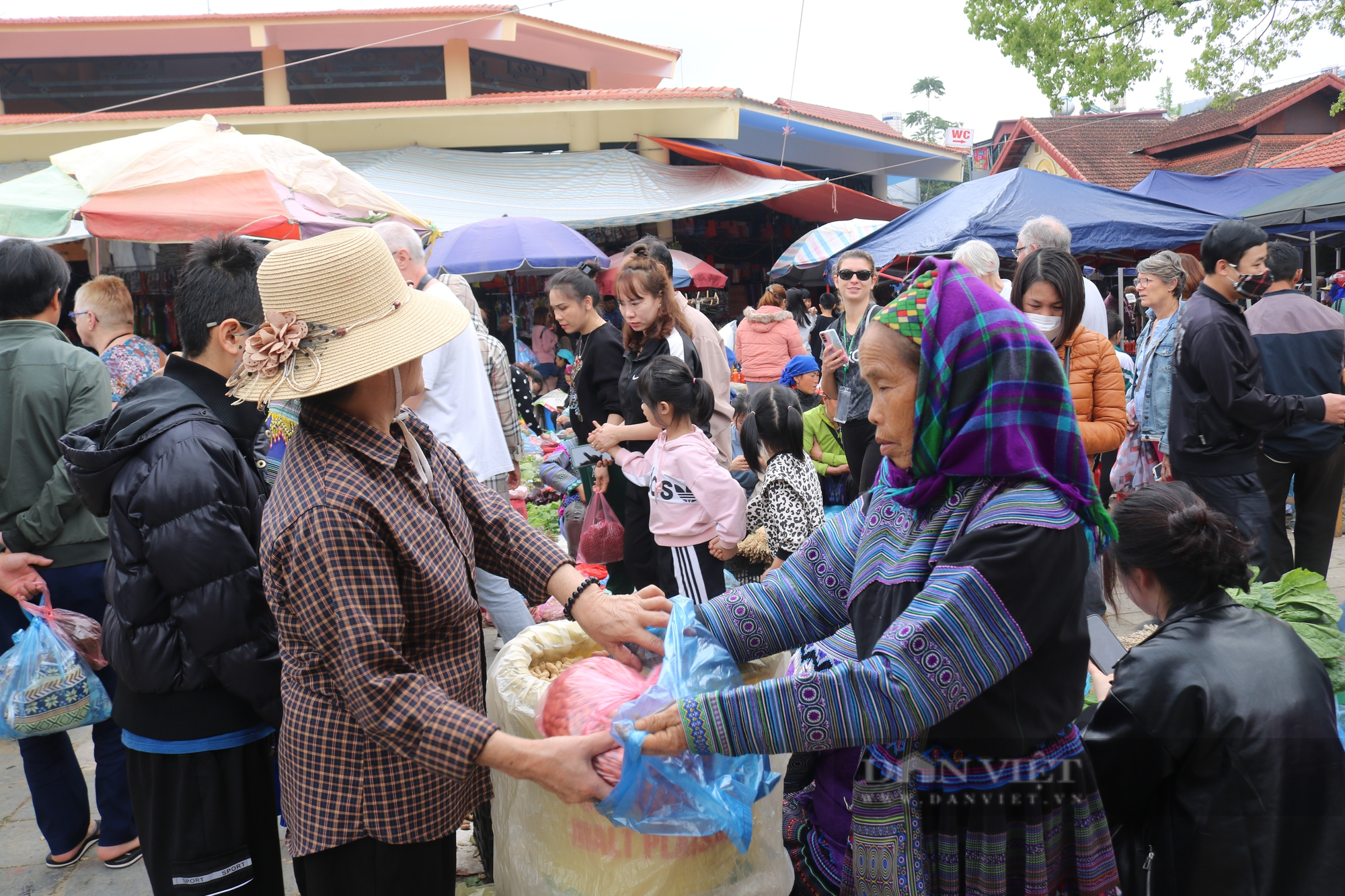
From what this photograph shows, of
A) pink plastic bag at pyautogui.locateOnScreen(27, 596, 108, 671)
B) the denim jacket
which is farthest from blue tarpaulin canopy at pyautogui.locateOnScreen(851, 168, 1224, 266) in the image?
pink plastic bag at pyautogui.locateOnScreen(27, 596, 108, 671)

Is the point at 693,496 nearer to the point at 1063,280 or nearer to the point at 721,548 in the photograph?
the point at 721,548

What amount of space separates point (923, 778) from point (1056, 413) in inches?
26.8

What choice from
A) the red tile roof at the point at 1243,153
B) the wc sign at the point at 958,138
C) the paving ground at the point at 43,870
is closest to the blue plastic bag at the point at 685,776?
the paving ground at the point at 43,870

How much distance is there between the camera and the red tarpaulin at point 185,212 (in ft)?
17.1

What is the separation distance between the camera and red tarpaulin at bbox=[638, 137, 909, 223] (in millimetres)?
13727

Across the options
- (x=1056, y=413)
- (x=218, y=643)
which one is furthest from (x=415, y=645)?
(x=1056, y=413)

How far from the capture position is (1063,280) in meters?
3.58

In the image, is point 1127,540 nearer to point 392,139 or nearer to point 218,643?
point 218,643

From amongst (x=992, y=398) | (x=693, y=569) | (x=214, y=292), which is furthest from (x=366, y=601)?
(x=693, y=569)

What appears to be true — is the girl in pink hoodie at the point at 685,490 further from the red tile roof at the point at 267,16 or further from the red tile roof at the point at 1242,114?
the red tile roof at the point at 1242,114

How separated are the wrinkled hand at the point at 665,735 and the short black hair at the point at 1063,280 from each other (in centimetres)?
264

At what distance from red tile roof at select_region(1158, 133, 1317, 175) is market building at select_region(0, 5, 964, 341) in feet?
36.4

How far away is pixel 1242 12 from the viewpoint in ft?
36.6

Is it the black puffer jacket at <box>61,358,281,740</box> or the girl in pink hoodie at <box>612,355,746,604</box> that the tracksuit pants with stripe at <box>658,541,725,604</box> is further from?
the black puffer jacket at <box>61,358,281,740</box>
